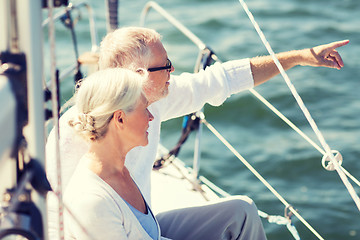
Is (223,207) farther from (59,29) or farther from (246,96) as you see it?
(59,29)

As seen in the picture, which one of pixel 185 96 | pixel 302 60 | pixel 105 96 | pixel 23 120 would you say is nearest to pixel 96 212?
pixel 105 96

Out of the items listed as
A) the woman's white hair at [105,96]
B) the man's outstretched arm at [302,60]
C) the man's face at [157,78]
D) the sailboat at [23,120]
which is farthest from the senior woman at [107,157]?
the man's outstretched arm at [302,60]

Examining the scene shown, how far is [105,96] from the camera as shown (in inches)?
51.8

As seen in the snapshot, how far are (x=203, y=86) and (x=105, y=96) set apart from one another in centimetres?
65

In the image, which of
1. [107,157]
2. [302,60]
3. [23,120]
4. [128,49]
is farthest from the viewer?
[302,60]

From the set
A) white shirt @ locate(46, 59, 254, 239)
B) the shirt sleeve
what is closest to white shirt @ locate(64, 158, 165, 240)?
white shirt @ locate(46, 59, 254, 239)

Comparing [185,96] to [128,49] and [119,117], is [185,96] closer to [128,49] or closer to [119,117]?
[128,49]

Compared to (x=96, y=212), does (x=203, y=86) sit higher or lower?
higher

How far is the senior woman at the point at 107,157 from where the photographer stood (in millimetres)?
1312

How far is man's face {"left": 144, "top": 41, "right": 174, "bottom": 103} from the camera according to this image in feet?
5.56

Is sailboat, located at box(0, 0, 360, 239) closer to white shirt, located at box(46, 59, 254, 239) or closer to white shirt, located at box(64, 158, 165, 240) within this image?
white shirt, located at box(64, 158, 165, 240)

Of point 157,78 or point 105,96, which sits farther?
point 157,78

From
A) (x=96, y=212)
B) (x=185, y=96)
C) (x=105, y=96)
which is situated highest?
(x=105, y=96)

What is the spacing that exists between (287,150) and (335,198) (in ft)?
1.85
